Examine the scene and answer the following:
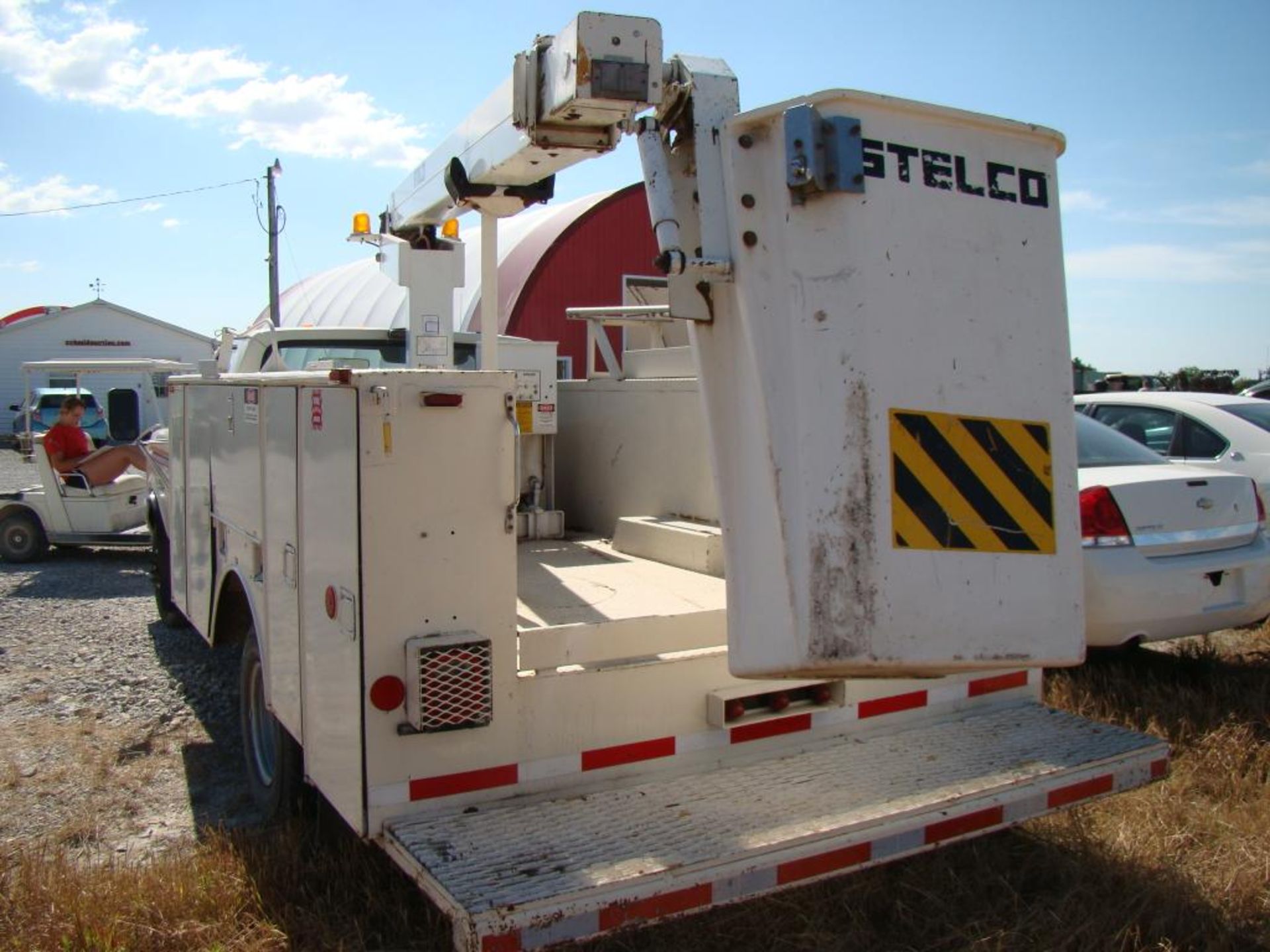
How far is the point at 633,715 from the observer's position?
134 inches

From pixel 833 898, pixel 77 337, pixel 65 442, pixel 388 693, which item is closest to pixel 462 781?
pixel 388 693

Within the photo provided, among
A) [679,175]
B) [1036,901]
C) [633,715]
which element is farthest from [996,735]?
[679,175]

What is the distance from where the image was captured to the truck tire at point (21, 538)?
11109 mm

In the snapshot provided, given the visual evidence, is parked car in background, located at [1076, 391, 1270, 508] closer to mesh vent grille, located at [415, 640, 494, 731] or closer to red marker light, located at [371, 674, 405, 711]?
mesh vent grille, located at [415, 640, 494, 731]

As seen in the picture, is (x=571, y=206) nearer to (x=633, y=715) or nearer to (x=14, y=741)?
(x=14, y=741)

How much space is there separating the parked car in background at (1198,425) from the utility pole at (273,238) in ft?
64.2

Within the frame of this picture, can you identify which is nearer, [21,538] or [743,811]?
[743,811]

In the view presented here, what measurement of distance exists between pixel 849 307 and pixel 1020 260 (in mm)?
594

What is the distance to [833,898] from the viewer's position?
3.64 metres

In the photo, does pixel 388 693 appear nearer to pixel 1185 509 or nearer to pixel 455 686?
pixel 455 686

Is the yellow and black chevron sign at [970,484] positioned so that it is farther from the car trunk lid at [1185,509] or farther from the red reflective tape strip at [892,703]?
the car trunk lid at [1185,509]

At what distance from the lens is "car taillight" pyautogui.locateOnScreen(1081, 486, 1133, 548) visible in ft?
18.4

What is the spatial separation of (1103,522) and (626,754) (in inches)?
130

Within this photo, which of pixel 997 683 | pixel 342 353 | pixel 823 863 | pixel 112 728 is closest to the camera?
pixel 823 863
